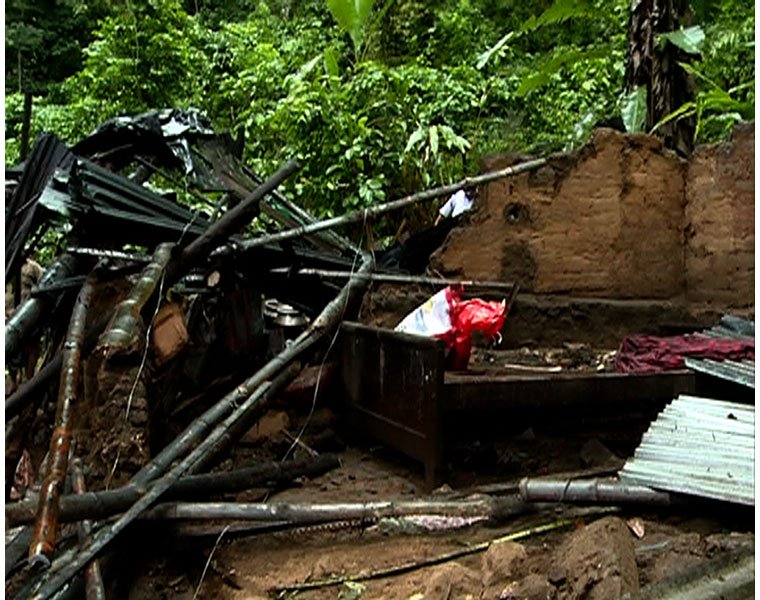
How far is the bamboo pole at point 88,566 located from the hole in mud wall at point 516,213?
12.8 ft

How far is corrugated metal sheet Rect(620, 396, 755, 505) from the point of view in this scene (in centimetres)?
317

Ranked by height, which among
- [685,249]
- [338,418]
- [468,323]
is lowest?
[338,418]

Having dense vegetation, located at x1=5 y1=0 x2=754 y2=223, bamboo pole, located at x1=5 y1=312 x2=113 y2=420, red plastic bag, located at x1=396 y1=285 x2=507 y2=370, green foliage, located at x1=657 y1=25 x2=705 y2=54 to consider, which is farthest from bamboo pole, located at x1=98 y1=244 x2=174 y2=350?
green foliage, located at x1=657 y1=25 x2=705 y2=54

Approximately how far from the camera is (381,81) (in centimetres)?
907

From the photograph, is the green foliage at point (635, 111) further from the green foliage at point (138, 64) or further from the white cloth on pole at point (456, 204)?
the green foliage at point (138, 64)

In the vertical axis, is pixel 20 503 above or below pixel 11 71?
below

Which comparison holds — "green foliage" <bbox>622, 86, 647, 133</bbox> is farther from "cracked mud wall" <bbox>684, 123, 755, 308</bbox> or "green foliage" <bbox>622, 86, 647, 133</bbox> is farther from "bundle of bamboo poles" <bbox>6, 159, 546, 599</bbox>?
"bundle of bamboo poles" <bbox>6, 159, 546, 599</bbox>

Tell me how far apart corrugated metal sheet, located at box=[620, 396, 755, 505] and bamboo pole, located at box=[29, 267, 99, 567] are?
7.43ft

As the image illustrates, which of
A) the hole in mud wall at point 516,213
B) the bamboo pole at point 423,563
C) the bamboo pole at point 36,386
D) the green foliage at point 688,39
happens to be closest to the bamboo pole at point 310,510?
the bamboo pole at point 423,563

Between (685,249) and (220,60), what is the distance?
8.35 metres

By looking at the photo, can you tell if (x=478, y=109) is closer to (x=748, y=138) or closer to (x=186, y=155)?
(x=748, y=138)

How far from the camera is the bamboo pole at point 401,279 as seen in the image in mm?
5832

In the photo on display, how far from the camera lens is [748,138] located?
6086mm

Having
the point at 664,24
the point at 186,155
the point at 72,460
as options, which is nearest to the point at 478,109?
the point at 664,24
